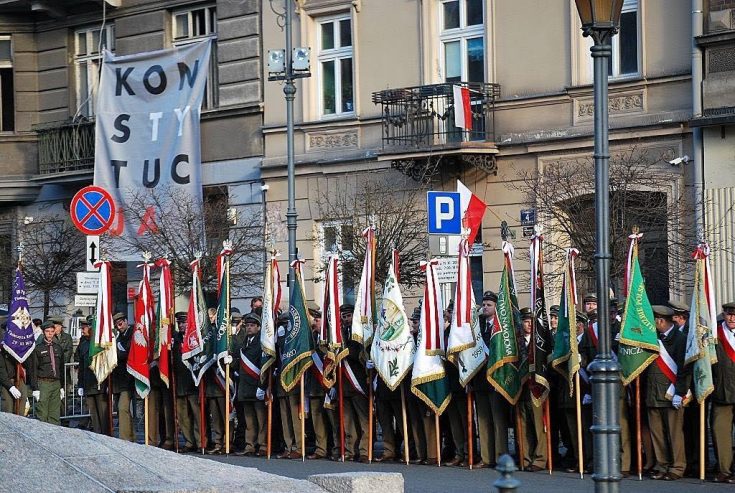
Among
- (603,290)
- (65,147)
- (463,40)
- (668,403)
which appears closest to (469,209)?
(668,403)

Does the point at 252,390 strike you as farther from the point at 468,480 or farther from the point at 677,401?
the point at 677,401

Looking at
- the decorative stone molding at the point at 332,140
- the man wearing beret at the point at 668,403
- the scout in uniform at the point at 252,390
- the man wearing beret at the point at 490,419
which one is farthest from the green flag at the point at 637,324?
the decorative stone molding at the point at 332,140

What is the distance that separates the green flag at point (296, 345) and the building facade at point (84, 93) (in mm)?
10451

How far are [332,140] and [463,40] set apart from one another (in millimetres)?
3194

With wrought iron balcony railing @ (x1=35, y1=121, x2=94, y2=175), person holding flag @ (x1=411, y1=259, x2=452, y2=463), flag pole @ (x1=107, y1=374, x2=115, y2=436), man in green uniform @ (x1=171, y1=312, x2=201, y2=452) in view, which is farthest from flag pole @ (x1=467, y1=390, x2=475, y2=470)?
Answer: wrought iron balcony railing @ (x1=35, y1=121, x2=94, y2=175)

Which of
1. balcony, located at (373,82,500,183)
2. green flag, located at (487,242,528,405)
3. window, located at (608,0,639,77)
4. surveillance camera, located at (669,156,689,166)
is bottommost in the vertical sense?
green flag, located at (487,242,528,405)

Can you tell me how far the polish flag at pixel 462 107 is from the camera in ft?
83.6

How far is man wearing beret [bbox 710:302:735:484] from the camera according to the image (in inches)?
608

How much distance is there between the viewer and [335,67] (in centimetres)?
2864

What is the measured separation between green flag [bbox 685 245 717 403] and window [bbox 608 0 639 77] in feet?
31.3

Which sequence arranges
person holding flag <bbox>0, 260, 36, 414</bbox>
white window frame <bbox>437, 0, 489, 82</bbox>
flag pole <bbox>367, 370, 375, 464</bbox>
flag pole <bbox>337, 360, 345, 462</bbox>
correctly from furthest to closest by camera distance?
1. white window frame <bbox>437, 0, 489, 82</bbox>
2. person holding flag <bbox>0, 260, 36, 414</bbox>
3. flag pole <bbox>337, 360, 345, 462</bbox>
4. flag pole <bbox>367, 370, 375, 464</bbox>

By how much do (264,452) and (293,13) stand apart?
1178 centimetres

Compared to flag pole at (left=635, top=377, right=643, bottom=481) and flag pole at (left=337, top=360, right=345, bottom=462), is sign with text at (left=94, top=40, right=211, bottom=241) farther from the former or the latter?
flag pole at (left=635, top=377, right=643, bottom=481)

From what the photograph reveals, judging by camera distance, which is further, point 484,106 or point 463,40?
point 463,40
